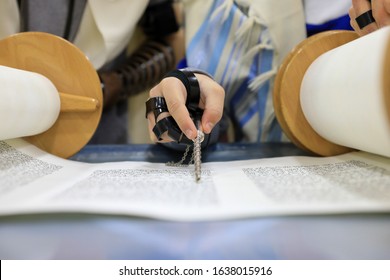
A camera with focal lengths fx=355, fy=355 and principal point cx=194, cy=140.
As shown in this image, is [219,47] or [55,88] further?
[219,47]

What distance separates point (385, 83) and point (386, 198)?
0.36 feet

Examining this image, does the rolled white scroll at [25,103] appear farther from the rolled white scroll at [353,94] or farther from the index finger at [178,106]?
the rolled white scroll at [353,94]

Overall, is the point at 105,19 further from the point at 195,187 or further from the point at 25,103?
the point at 195,187

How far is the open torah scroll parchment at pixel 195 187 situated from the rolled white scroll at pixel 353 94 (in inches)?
1.8

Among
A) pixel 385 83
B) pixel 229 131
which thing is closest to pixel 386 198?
pixel 385 83

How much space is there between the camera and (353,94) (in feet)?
1.25

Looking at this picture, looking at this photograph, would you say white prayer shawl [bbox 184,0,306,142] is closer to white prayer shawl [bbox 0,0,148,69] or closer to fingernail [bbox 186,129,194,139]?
white prayer shawl [bbox 0,0,148,69]

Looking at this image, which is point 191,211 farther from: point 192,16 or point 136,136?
point 136,136

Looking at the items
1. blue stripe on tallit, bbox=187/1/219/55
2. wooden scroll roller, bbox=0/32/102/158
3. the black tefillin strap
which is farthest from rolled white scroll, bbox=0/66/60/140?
blue stripe on tallit, bbox=187/1/219/55

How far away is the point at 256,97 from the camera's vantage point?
689 mm

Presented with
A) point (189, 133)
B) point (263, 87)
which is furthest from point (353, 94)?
point (263, 87)

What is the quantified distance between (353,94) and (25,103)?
1.29ft

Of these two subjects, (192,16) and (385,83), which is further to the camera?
(192,16)

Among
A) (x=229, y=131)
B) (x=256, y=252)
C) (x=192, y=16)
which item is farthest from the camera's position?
(x=229, y=131)
